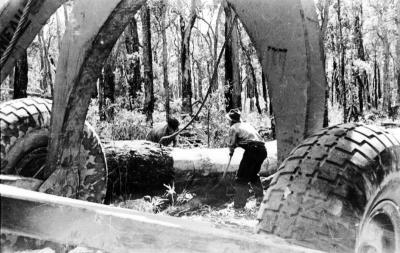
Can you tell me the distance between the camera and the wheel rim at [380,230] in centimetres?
197

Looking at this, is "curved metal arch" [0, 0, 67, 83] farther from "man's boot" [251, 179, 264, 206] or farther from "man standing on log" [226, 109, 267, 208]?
"man standing on log" [226, 109, 267, 208]

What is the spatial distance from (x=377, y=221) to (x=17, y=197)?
60.9 inches

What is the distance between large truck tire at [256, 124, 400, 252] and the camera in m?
1.96

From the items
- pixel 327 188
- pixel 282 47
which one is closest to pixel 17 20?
pixel 282 47

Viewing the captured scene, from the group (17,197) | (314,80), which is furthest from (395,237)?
(17,197)

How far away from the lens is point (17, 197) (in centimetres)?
135

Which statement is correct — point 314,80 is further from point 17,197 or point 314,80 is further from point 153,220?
point 17,197

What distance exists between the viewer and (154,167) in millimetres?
8117

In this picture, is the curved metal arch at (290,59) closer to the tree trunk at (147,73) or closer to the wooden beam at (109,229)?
the wooden beam at (109,229)

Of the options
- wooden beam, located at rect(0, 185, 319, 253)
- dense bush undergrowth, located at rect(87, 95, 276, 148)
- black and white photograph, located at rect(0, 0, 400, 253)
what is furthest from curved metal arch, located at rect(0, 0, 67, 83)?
dense bush undergrowth, located at rect(87, 95, 276, 148)

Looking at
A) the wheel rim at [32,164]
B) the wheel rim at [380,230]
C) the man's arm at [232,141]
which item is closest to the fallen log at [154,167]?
the man's arm at [232,141]

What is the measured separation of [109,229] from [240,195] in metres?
7.76

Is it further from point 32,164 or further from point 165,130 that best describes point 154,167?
point 32,164

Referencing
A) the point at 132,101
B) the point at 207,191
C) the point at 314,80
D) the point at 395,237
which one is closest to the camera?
the point at 395,237
